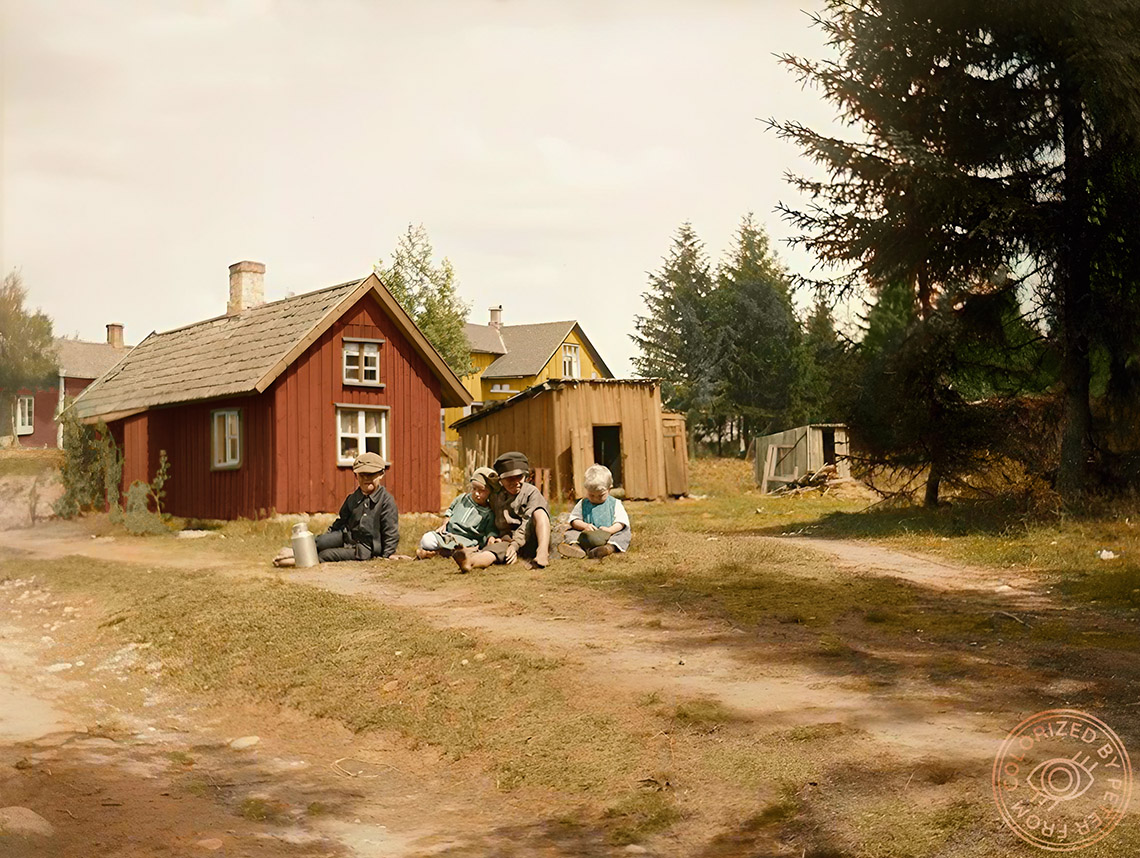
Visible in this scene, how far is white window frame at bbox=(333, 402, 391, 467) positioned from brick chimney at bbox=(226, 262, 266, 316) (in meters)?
5.78

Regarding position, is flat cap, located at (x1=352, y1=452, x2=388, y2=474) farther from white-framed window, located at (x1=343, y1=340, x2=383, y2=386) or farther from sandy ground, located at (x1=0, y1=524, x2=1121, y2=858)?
white-framed window, located at (x1=343, y1=340, x2=383, y2=386)

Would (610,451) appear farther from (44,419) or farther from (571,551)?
(571,551)

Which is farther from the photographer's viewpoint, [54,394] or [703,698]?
[54,394]

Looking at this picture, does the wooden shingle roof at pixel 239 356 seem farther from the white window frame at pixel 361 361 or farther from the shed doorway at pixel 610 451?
the shed doorway at pixel 610 451

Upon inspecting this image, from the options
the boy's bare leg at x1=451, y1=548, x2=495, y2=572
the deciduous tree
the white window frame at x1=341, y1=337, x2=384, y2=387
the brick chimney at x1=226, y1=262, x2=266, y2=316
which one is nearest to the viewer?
the deciduous tree

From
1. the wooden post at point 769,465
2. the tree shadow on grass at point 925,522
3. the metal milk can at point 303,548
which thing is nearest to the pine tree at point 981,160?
the tree shadow on grass at point 925,522

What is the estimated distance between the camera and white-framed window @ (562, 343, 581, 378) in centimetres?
6100

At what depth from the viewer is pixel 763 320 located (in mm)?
51406

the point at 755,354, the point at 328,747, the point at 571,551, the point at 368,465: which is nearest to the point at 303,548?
the point at 368,465

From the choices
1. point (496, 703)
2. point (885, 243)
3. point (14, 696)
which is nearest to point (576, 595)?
point (496, 703)

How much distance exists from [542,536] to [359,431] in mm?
12148

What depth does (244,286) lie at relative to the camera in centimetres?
2767

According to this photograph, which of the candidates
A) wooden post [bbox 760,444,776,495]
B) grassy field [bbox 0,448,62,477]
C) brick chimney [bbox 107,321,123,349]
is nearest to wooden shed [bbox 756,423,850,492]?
wooden post [bbox 760,444,776,495]

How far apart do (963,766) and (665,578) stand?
599cm
